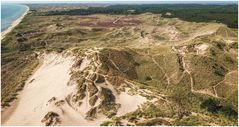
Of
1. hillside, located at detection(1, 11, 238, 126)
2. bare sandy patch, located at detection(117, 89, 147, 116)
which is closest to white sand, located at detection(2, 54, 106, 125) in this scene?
hillside, located at detection(1, 11, 238, 126)

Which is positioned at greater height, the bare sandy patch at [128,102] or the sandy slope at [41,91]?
the bare sandy patch at [128,102]

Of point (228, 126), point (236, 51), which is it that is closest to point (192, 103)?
point (228, 126)

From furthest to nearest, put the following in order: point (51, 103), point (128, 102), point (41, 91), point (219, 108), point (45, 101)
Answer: point (41, 91) < point (219, 108) < point (45, 101) < point (51, 103) < point (128, 102)

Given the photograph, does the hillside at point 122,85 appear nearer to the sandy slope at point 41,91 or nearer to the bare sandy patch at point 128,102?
the sandy slope at point 41,91

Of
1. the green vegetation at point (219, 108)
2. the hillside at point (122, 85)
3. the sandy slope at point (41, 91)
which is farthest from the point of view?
the green vegetation at point (219, 108)

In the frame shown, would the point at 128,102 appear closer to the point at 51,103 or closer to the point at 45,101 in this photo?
the point at 51,103

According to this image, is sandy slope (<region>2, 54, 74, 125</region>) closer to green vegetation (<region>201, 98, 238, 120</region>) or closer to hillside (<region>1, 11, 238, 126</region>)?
hillside (<region>1, 11, 238, 126</region>)

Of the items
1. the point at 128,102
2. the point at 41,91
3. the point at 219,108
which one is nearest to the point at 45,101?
the point at 41,91

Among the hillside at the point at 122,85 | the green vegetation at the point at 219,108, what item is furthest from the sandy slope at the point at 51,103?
the green vegetation at the point at 219,108
